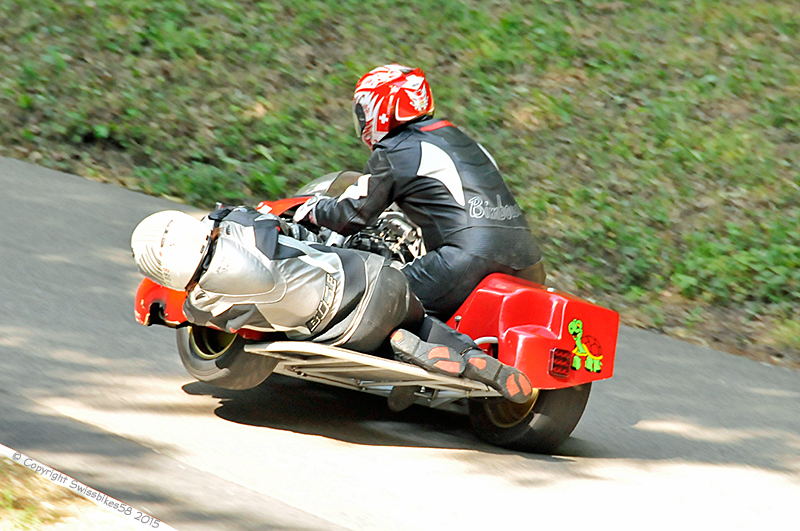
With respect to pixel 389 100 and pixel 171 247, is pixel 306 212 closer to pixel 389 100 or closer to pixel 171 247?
pixel 389 100

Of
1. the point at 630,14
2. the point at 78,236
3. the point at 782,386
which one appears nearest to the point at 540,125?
the point at 630,14

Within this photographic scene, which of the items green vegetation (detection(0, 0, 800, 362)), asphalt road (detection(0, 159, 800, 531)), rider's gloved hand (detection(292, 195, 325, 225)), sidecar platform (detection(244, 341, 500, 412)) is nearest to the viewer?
asphalt road (detection(0, 159, 800, 531))

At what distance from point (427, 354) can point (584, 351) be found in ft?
2.71

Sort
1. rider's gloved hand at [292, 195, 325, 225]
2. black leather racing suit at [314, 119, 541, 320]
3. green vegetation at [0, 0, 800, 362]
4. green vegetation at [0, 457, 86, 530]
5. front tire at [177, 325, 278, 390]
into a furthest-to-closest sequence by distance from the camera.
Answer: green vegetation at [0, 0, 800, 362] < rider's gloved hand at [292, 195, 325, 225] < black leather racing suit at [314, 119, 541, 320] < front tire at [177, 325, 278, 390] < green vegetation at [0, 457, 86, 530]

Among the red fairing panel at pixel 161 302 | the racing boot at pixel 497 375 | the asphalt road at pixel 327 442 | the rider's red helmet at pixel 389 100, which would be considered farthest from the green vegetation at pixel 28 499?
the rider's red helmet at pixel 389 100

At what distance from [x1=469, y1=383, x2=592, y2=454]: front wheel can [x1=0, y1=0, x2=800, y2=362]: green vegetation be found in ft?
11.6

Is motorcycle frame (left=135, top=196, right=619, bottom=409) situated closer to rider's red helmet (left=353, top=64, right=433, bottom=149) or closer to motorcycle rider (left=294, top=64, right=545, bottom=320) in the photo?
motorcycle rider (left=294, top=64, right=545, bottom=320)

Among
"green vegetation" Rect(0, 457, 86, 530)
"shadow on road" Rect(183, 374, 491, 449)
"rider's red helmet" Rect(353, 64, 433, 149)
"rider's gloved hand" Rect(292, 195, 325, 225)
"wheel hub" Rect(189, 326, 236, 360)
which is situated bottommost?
"shadow on road" Rect(183, 374, 491, 449)

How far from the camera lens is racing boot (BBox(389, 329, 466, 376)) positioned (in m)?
4.30

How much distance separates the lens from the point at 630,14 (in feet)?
43.7

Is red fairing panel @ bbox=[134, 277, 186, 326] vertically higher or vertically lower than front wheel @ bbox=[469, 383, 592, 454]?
higher

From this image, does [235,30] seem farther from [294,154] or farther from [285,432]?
[285,432]

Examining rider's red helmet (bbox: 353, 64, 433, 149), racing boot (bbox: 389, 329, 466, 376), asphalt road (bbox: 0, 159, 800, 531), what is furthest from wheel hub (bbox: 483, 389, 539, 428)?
rider's red helmet (bbox: 353, 64, 433, 149)

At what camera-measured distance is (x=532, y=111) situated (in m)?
11.2
